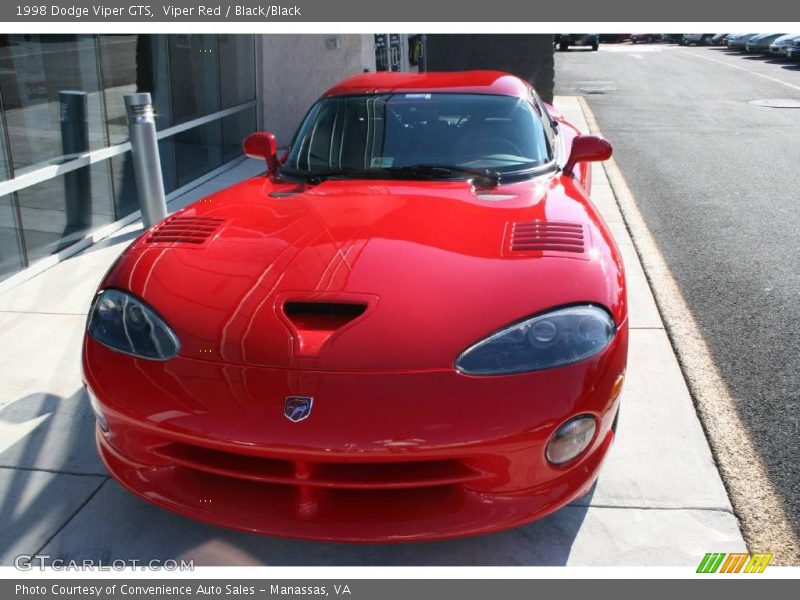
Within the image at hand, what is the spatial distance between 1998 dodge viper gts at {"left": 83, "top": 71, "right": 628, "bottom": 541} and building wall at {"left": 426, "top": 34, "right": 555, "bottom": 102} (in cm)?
1249

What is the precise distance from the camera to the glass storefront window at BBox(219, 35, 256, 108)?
9047 millimetres

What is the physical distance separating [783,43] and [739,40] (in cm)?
790

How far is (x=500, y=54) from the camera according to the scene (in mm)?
15195

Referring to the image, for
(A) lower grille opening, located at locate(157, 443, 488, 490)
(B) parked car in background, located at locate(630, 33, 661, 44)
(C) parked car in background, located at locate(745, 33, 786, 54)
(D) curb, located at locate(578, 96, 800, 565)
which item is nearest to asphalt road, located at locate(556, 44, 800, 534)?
(D) curb, located at locate(578, 96, 800, 565)

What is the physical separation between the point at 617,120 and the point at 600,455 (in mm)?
11403

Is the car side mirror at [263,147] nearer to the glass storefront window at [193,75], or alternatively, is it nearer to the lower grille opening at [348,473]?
the lower grille opening at [348,473]

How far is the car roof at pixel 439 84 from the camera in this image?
167 inches

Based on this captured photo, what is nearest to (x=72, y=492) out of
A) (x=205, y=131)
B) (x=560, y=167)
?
(x=560, y=167)

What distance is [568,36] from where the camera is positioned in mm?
36750

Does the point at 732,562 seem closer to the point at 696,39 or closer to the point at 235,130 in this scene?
the point at 235,130

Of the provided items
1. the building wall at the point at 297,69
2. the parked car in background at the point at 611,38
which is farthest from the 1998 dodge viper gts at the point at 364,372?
the parked car in background at the point at 611,38

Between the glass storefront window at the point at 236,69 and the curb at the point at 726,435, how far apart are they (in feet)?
18.4

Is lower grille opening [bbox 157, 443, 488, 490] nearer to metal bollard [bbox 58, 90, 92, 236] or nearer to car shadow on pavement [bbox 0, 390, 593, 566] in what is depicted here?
car shadow on pavement [bbox 0, 390, 593, 566]
